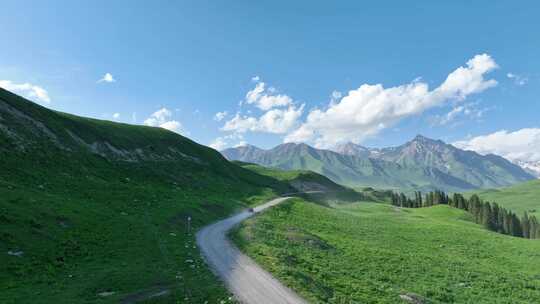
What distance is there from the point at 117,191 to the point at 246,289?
36.9 m

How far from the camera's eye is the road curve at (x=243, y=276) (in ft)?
68.3

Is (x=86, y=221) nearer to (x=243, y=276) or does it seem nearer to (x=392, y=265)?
(x=243, y=276)

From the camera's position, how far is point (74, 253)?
25906mm

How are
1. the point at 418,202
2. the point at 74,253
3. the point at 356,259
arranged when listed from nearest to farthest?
the point at 74,253
the point at 356,259
the point at 418,202

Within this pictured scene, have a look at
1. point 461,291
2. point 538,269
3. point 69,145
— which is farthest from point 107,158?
point 538,269

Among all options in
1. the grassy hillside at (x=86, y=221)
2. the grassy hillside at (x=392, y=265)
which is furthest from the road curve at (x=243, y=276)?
the grassy hillside at (x=86, y=221)

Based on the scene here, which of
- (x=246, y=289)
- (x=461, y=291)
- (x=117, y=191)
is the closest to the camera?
(x=246, y=289)

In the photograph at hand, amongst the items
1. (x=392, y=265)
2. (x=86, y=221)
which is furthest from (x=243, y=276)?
(x=392, y=265)

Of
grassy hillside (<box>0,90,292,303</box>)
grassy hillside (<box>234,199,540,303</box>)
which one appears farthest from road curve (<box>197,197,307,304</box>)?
grassy hillside (<box>0,90,292,303</box>)

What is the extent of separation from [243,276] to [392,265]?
20182mm

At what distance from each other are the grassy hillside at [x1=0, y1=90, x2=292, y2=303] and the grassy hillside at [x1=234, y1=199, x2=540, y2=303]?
25.5ft

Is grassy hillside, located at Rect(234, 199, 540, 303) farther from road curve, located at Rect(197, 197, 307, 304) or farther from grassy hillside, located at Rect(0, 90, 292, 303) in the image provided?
grassy hillside, located at Rect(0, 90, 292, 303)

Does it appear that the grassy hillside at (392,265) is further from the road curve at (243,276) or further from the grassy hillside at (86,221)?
the grassy hillside at (86,221)

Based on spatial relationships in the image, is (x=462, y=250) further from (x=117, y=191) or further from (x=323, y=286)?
(x=117, y=191)
